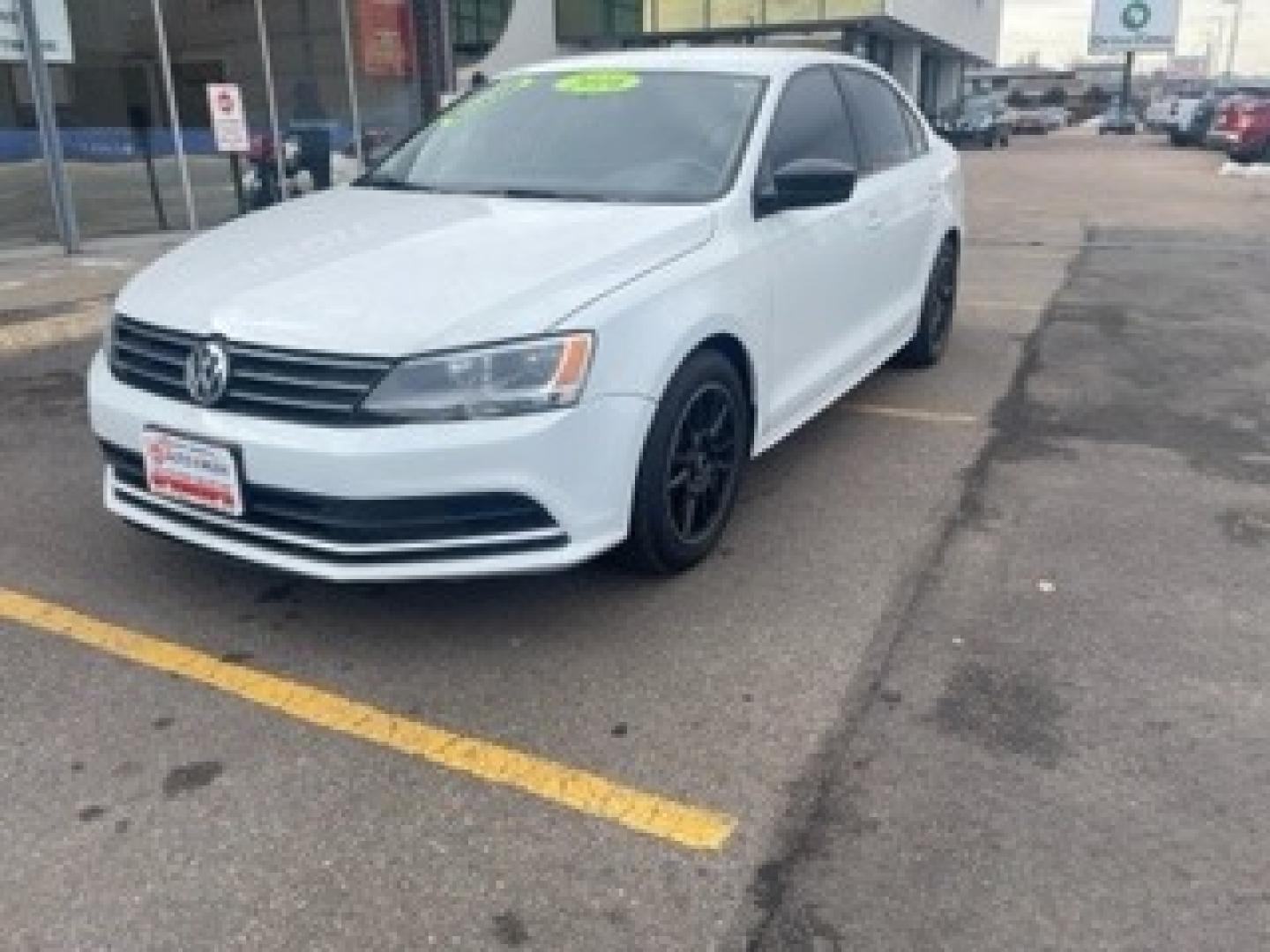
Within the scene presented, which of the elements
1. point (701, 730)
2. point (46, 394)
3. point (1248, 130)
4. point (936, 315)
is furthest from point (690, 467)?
point (1248, 130)

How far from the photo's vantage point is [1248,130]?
2433 cm

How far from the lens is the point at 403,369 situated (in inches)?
120

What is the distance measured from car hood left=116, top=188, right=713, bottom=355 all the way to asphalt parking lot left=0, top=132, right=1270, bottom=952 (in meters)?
0.94

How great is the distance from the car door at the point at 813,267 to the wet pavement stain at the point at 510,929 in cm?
230

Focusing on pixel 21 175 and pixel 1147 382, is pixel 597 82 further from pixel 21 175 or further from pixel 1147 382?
pixel 21 175

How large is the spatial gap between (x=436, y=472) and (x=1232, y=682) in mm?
2296

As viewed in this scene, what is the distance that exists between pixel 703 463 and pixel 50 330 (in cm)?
552

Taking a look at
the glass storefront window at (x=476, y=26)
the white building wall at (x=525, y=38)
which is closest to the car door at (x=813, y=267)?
the glass storefront window at (x=476, y=26)

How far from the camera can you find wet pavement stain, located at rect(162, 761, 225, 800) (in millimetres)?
2791

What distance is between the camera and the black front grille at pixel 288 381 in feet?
10.0

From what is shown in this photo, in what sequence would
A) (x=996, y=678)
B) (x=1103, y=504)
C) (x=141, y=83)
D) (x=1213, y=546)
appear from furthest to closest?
(x=141, y=83) → (x=1103, y=504) → (x=1213, y=546) → (x=996, y=678)

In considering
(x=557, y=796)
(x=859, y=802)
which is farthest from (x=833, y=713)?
(x=557, y=796)

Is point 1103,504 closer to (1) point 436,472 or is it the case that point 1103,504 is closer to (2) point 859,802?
(2) point 859,802

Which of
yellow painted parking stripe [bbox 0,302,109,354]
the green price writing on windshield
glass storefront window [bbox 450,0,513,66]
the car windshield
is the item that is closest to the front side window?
the car windshield
